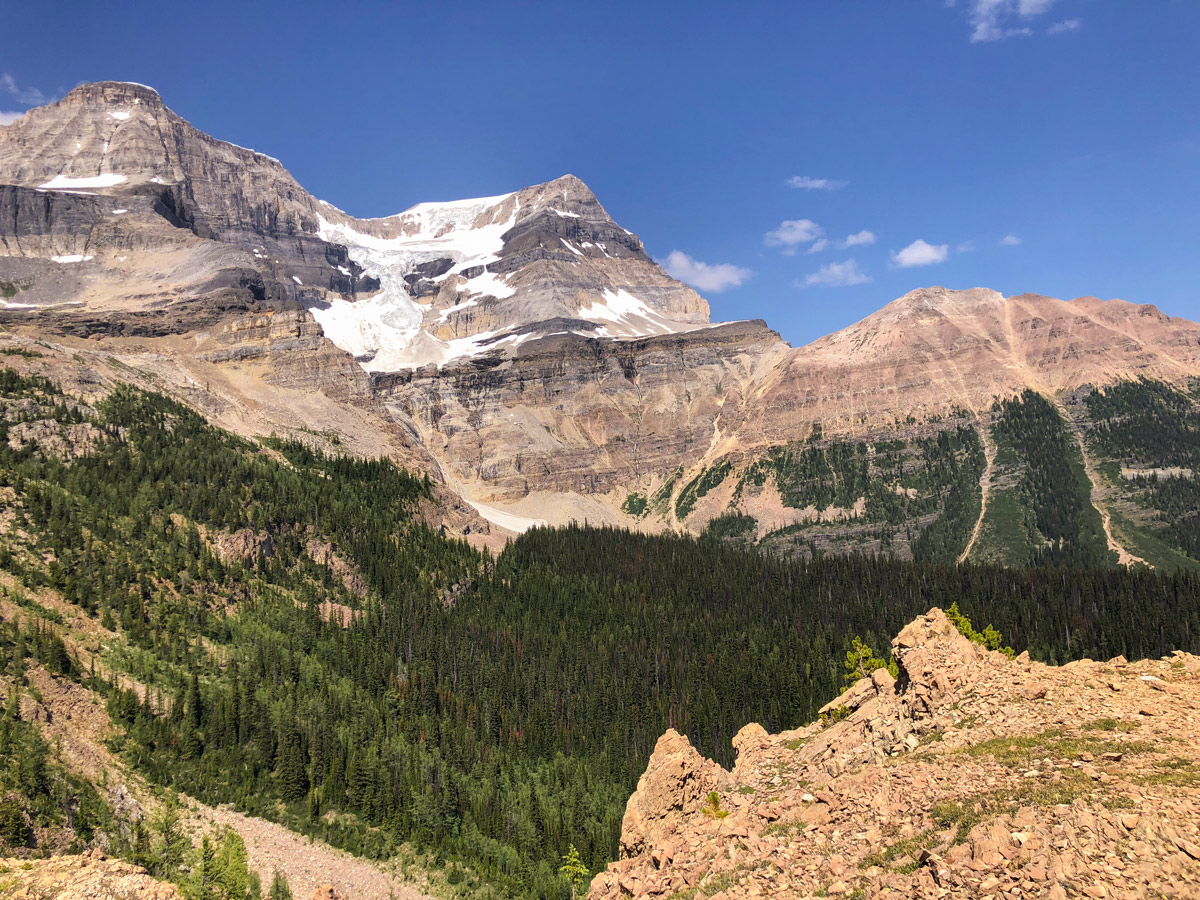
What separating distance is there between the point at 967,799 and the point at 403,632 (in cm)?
9710

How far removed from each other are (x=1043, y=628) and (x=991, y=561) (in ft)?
264

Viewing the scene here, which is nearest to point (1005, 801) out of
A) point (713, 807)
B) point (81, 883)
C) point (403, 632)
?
point (713, 807)

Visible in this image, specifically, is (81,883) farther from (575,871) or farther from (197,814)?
(575,871)

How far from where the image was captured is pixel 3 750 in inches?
2125

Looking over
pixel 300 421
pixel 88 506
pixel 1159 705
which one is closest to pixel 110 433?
pixel 88 506

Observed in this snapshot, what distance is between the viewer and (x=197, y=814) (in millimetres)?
63969

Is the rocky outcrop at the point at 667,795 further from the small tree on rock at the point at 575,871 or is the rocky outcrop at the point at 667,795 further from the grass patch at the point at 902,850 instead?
the small tree on rock at the point at 575,871

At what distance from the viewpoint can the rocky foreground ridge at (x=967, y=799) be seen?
59.6 feet

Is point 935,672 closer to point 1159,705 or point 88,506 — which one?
point 1159,705

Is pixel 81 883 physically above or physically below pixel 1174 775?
below

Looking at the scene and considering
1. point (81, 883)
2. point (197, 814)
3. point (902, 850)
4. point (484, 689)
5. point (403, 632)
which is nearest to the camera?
point (902, 850)

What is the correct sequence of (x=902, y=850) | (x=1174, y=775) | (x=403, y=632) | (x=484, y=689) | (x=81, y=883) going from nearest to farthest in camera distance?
1. (x=1174, y=775)
2. (x=902, y=850)
3. (x=81, y=883)
4. (x=484, y=689)
5. (x=403, y=632)

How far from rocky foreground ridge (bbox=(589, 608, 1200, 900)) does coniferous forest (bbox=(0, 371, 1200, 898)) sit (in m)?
41.5

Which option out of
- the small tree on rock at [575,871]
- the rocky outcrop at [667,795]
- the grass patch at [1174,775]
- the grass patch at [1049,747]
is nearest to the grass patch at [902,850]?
the grass patch at [1049,747]
